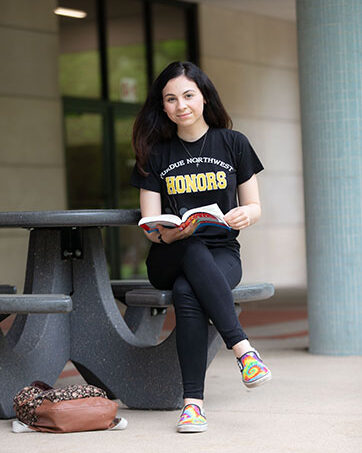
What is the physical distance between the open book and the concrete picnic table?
384 millimetres

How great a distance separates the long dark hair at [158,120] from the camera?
430cm

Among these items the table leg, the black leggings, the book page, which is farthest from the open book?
the table leg

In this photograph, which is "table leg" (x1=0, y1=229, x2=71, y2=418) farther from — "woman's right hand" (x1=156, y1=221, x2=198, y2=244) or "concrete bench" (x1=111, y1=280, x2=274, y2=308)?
"woman's right hand" (x1=156, y1=221, x2=198, y2=244)

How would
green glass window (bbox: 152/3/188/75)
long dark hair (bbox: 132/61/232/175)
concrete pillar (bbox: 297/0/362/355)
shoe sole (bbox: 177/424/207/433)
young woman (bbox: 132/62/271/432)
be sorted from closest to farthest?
shoe sole (bbox: 177/424/207/433), young woman (bbox: 132/62/271/432), long dark hair (bbox: 132/61/232/175), concrete pillar (bbox: 297/0/362/355), green glass window (bbox: 152/3/188/75)

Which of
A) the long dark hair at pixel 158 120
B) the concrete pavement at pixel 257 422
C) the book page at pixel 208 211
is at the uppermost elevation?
the long dark hair at pixel 158 120

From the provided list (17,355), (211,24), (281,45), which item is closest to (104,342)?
(17,355)

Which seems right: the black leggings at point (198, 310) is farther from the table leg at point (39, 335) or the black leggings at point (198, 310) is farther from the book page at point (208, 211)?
the table leg at point (39, 335)

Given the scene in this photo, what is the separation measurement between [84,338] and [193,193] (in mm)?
905

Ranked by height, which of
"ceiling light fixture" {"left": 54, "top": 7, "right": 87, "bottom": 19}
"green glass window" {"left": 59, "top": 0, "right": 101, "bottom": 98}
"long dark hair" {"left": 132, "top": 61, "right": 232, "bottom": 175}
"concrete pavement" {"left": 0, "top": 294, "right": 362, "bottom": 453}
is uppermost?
"ceiling light fixture" {"left": 54, "top": 7, "right": 87, "bottom": 19}

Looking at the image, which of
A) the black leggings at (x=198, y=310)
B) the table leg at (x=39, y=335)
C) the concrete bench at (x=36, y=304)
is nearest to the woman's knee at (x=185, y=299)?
the black leggings at (x=198, y=310)

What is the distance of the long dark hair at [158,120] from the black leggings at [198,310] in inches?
22.8

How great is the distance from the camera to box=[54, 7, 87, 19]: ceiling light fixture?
12061 millimetres

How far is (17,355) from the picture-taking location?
430cm

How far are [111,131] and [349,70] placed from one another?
707 cm
